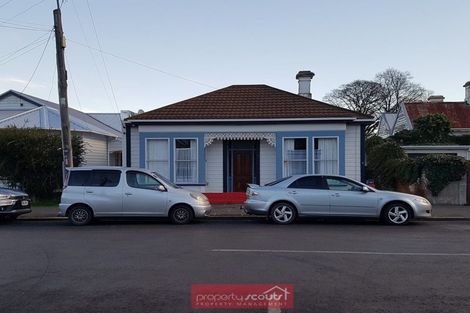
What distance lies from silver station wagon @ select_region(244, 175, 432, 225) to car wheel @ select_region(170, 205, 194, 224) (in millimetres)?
1734

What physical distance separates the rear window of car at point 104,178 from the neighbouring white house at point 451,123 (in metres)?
11.8

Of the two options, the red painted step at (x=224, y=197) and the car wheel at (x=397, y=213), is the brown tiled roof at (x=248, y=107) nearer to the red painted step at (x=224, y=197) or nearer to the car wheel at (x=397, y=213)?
the red painted step at (x=224, y=197)

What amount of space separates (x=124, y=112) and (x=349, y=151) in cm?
2178

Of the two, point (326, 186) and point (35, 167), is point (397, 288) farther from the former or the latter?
point (35, 167)

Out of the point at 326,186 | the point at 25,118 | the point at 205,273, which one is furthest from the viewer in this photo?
the point at 25,118

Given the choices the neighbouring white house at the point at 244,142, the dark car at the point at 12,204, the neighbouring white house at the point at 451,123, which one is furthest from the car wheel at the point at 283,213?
the neighbouring white house at the point at 451,123

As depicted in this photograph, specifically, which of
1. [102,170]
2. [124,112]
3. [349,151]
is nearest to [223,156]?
[349,151]

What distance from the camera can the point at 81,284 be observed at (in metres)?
6.70

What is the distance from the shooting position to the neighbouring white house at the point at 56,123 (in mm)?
26562

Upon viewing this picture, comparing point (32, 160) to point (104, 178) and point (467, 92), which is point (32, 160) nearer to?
point (104, 178)

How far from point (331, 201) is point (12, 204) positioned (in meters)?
9.16

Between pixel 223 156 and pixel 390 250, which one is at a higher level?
pixel 223 156

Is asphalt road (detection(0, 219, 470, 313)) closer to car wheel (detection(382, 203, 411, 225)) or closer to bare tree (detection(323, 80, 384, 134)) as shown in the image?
car wheel (detection(382, 203, 411, 225))
